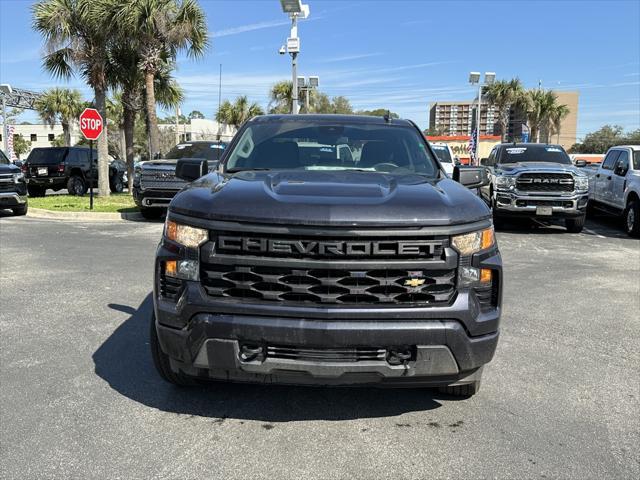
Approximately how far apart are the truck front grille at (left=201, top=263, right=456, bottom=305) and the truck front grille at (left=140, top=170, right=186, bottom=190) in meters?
10.3

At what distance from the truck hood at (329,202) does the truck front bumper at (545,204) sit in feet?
29.7

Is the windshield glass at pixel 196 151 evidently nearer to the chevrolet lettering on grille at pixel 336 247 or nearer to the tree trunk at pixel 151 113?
A: the tree trunk at pixel 151 113

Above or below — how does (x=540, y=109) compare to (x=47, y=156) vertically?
above

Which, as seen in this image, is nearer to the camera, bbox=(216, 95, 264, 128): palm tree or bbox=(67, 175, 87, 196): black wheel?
bbox=(67, 175, 87, 196): black wheel

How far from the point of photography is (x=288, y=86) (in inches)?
2066

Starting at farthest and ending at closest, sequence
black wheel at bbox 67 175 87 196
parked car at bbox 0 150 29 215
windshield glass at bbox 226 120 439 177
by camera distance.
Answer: black wheel at bbox 67 175 87 196 → parked car at bbox 0 150 29 215 → windshield glass at bbox 226 120 439 177

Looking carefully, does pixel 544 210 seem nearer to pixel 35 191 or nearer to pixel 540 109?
pixel 35 191

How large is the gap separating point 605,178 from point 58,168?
17.0 meters

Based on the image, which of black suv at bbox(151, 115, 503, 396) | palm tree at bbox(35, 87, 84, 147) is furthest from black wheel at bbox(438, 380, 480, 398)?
palm tree at bbox(35, 87, 84, 147)

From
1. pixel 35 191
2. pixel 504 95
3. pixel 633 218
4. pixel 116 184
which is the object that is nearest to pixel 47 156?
pixel 35 191

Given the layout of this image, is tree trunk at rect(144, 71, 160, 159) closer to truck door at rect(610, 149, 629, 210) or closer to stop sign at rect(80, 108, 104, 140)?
stop sign at rect(80, 108, 104, 140)

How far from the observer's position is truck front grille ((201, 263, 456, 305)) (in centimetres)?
295

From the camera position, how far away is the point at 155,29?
1794cm

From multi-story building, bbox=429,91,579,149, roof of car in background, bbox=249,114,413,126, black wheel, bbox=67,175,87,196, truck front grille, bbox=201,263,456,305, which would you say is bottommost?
black wheel, bbox=67,175,87,196
